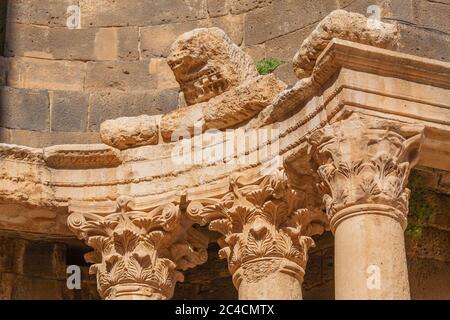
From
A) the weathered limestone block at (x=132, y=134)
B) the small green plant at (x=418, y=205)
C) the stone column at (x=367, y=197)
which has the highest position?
the weathered limestone block at (x=132, y=134)

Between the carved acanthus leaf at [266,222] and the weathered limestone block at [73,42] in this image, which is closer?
the carved acanthus leaf at [266,222]

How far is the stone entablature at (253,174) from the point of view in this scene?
14.6 m

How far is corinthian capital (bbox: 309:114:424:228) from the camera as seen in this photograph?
47.1 feet

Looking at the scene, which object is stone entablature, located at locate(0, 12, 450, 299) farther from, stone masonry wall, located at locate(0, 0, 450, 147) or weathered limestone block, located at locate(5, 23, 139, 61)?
weathered limestone block, located at locate(5, 23, 139, 61)

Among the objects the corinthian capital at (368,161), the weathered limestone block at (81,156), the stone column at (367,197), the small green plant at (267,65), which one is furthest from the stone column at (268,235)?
the small green plant at (267,65)

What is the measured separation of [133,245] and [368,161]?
11.4 ft

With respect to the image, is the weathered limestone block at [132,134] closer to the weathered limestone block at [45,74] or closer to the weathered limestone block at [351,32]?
the weathered limestone block at [45,74]

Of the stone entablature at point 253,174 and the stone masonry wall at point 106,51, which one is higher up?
the stone masonry wall at point 106,51

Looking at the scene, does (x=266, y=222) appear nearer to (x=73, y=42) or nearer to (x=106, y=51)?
(x=106, y=51)

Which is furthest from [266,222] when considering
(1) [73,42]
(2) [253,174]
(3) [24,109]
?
(1) [73,42]

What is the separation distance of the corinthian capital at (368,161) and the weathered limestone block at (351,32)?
1021 millimetres
